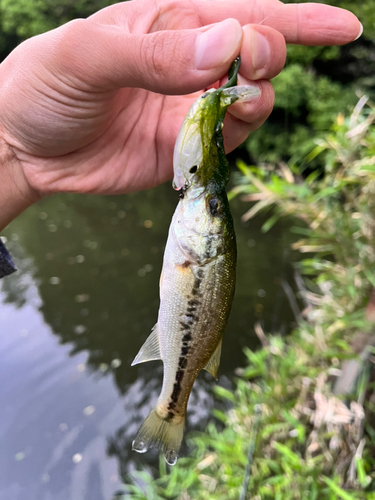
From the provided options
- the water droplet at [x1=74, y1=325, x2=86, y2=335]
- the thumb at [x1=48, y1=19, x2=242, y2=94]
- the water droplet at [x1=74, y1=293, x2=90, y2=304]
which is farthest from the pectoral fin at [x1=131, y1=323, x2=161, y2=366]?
the water droplet at [x1=74, y1=293, x2=90, y2=304]

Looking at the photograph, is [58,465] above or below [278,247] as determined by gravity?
above

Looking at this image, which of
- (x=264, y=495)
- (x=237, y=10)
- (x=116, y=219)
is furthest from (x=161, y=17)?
(x=116, y=219)

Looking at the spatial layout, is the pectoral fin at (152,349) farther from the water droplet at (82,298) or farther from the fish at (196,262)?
the water droplet at (82,298)

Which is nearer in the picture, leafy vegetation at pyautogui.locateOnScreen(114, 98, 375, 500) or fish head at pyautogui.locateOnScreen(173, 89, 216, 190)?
fish head at pyautogui.locateOnScreen(173, 89, 216, 190)

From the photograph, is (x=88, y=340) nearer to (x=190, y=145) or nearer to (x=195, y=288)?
(x=195, y=288)

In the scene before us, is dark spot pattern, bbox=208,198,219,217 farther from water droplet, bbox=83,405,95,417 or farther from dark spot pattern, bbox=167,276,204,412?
water droplet, bbox=83,405,95,417

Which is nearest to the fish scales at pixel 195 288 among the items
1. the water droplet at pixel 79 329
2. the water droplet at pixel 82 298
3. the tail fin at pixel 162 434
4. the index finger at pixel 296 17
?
the tail fin at pixel 162 434

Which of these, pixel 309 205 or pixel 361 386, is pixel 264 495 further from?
pixel 309 205
